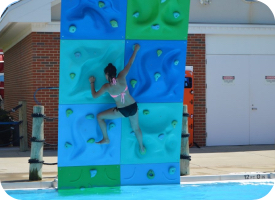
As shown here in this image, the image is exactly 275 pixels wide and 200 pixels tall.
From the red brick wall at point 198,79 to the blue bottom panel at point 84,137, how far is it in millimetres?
6739

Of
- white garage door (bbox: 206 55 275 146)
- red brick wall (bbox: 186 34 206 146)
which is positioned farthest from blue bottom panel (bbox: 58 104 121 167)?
white garage door (bbox: 206 55 275 146)

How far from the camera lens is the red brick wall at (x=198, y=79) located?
632 inches

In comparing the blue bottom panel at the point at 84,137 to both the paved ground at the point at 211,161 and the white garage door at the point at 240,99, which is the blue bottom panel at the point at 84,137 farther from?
the white garage door at the point at 240,99

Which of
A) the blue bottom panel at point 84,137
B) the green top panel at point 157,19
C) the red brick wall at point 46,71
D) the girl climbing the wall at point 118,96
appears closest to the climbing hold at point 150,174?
the blue bottom panel at point 84,137

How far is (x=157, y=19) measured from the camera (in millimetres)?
9508

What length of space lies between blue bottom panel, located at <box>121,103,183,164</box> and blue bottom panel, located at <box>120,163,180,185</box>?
0.31 ft

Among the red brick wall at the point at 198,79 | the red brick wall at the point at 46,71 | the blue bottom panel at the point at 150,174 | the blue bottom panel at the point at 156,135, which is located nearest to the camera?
the blue bottom panel at the point at 156,135

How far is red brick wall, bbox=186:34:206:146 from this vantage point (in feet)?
52.6

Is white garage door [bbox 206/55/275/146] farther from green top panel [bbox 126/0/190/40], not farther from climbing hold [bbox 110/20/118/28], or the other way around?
climbing hold [bbox 110/20/118/28]

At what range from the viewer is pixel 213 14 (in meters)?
16.2

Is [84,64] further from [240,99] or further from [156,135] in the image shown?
[240,99]

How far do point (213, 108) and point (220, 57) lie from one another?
1568mm

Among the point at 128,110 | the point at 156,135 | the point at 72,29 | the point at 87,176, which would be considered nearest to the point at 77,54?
the point at 72,29

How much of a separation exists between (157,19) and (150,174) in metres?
2.89
